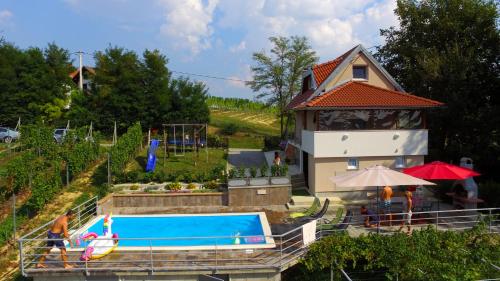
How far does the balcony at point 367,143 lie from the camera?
2319 cm

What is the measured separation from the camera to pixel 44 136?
1135 inches

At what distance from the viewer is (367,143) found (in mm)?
23406

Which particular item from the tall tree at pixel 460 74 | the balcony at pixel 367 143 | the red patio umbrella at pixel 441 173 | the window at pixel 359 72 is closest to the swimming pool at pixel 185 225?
the balcony at pixel 367 143

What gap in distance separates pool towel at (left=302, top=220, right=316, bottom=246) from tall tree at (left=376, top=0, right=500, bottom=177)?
1549cm

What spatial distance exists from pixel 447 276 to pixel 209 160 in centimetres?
2312

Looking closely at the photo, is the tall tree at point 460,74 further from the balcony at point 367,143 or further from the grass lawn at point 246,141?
the grass lawn at point 246,141

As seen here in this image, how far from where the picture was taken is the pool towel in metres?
14.1

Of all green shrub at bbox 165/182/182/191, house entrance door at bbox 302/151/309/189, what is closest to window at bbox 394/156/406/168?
house entrance door at bbox 302/151/309/189

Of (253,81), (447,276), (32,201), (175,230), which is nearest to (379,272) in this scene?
(447,276)

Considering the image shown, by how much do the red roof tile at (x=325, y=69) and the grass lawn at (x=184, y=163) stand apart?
9.58 metres

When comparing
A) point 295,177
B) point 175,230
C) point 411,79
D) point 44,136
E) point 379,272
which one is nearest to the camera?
point 379,272

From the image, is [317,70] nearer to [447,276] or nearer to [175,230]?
[175,230]

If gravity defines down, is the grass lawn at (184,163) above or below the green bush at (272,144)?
below

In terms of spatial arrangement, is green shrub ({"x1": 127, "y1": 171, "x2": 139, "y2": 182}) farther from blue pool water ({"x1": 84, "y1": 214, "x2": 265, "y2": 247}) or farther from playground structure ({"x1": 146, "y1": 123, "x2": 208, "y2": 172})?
blue pool water ({"x1": 84, "y1": 214, "x2": 265, "y2": 247})
